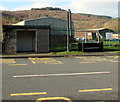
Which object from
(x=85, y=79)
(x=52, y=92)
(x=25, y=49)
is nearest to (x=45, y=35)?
(x=25, y=49)

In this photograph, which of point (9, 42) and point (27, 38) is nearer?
point (9, 42)

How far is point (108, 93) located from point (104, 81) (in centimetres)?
139

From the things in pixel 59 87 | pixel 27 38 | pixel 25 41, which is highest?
pixel 27 38

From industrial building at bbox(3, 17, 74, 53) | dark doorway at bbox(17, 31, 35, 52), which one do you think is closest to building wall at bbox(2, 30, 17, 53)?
industrial building at bbox(3, 17, 74, 53)

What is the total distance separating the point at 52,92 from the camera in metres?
5.59

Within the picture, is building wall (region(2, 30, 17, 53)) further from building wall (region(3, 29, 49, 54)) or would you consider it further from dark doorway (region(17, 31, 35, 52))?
dark doorway (region(17, 31, 35, 52))

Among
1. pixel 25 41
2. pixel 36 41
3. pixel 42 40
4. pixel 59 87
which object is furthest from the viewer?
pixel 25 41

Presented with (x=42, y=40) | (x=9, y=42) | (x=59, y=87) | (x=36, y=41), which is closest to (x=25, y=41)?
(x=36, y=41)

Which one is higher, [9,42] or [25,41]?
[25,41]

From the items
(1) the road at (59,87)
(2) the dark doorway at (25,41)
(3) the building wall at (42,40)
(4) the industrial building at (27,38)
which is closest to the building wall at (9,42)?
(4) the industrial building at (27,38)

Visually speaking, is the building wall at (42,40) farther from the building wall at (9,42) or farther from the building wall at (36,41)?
the building wall at (9,42)

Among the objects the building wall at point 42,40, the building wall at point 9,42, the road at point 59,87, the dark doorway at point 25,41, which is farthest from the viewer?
the dark doorway at point 25,41

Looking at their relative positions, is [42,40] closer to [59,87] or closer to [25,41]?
[25,41]

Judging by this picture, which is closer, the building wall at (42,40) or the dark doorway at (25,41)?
the building wall at (42,40)
